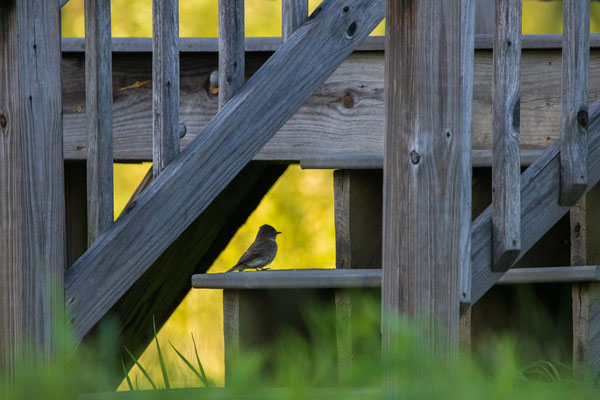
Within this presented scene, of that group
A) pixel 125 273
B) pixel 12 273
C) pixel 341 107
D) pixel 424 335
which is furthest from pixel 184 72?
pixel 424 335

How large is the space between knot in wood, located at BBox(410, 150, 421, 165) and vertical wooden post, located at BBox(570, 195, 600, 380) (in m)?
1.19

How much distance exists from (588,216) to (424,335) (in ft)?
4.21

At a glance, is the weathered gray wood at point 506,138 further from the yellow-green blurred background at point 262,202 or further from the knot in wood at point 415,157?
the yellow-green blurred background at point 262,202

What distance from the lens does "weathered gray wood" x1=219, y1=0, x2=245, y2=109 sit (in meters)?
2.13

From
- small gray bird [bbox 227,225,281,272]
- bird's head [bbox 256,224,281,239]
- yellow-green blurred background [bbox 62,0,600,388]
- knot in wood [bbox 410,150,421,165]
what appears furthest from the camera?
yellow-green blurred background [bbox 62,0,600,388]

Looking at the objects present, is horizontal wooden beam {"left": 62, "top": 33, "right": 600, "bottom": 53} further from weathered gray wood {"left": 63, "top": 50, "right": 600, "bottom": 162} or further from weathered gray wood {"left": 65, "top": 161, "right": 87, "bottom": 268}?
weathered gray wood {"left": 65, "top": 161, "right": 87, "bottom": 268}

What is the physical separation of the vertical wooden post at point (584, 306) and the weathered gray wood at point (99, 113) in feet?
4.98

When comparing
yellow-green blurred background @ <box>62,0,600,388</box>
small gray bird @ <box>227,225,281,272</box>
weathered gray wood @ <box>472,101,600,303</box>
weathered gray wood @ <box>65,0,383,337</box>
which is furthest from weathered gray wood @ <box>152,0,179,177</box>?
yellow-green blurred background @ <box>62,0,600,388</box>

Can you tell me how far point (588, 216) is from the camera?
270cm

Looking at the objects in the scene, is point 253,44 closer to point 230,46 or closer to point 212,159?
point 230,46

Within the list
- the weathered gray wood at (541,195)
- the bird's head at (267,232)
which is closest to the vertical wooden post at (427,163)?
the weathered gray wood at (541,195)

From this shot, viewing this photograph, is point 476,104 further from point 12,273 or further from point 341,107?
point 12,273

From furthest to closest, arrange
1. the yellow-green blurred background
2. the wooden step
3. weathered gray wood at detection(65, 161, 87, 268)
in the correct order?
the yellow-green blurred background → weathered gray wood at detection(65, 161, 87, 268) → the wooden step

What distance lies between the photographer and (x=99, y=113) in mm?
2074
